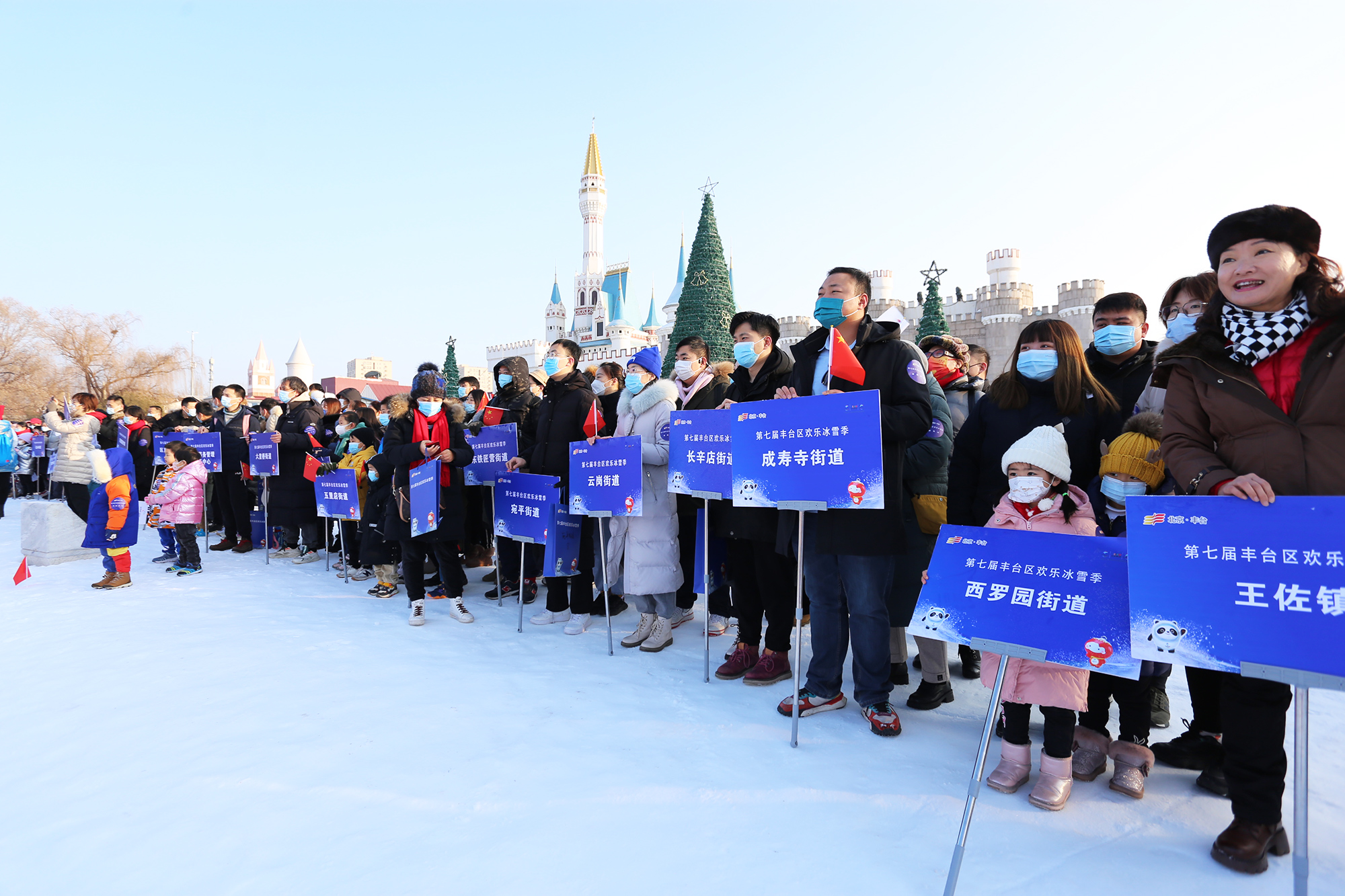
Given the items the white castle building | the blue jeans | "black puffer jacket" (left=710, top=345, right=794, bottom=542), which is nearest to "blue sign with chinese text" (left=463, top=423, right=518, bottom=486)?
"black puffer jacket" (left=710, top=345, right=794, bottom=542)

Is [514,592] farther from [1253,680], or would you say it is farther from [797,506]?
[1253,680]

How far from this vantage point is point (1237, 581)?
1.84 metres

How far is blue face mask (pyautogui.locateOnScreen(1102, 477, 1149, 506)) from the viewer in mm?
2775

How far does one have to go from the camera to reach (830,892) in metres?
2.11

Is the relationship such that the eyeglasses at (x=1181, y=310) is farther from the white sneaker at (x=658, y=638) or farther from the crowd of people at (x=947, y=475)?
the white sneaker at (x=658, y=638)

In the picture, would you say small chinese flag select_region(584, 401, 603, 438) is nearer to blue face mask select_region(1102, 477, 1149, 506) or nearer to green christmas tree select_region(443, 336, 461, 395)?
blue face mask select_region(1102, 477, 1149, 506)

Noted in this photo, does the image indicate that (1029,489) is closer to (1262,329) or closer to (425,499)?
(1262,329)

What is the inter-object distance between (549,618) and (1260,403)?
4677 millimetres

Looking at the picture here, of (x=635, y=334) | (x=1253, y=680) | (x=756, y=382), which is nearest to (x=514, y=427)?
(x=756, y=382)

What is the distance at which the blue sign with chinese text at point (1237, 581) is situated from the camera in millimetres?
1728

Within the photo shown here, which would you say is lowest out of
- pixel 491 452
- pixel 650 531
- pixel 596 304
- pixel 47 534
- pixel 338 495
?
pixel 47 534

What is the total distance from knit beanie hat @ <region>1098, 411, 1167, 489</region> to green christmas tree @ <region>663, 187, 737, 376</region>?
1048 inches

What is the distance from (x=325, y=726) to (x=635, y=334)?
185ft

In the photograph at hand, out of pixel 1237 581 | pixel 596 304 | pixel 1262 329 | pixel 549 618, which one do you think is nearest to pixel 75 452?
pixel 549 618
